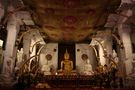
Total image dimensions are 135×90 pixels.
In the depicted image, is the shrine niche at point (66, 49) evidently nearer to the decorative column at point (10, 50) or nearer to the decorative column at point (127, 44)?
the decorative column at point (127, 44)

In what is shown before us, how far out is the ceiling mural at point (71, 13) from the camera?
9062 mm

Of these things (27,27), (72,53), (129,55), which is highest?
(27,27)

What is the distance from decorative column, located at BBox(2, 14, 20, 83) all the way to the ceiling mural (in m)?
1.34

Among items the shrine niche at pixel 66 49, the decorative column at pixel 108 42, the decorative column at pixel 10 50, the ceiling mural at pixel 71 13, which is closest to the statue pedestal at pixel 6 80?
the decorative column at pixel 10 50

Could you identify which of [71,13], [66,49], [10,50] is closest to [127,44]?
[71,13]

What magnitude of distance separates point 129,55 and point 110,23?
2.79m

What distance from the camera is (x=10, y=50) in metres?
Answer: 10.8

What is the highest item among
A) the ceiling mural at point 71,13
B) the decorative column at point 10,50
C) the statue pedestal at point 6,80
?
the ceiling mural at point 71,13

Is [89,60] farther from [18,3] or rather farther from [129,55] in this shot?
[18,3]

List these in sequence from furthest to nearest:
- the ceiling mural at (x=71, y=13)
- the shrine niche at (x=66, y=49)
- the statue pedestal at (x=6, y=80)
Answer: the shrine niche at (x=66, y=49)
the statue pedestal at (x=6, y=80)
the ceiling mural at (x=71, y=13)

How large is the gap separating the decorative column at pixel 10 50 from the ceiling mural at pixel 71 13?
4.41 ft

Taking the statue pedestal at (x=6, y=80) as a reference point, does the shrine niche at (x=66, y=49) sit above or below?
above

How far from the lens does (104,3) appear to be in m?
8.99

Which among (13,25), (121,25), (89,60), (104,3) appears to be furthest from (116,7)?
(89,60)
